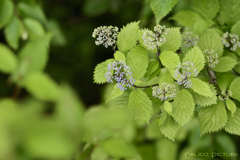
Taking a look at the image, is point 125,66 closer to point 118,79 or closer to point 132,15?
point 118,79

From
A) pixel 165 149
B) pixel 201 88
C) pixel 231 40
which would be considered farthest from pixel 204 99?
pixel 165 149

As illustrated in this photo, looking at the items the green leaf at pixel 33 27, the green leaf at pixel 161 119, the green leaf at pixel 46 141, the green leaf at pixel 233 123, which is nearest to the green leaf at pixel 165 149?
the green leaf at pixel 233 123

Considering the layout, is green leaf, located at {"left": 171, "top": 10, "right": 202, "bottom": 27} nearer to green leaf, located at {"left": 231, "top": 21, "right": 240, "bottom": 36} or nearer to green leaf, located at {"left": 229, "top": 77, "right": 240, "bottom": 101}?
green leaf, located at {"left": 231, "top": 21, "right": 240, "bottom": 36}

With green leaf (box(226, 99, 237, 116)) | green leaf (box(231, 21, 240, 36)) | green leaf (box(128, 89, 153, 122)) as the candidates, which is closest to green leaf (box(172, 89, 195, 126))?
green leaf (box(128, 89, 153, 122))

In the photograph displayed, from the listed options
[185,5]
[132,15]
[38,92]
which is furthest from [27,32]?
[132,15]

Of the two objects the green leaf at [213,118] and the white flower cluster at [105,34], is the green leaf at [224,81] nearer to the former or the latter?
the green leaf at [213,118]

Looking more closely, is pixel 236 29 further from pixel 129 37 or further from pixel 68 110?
pixel 68 110
